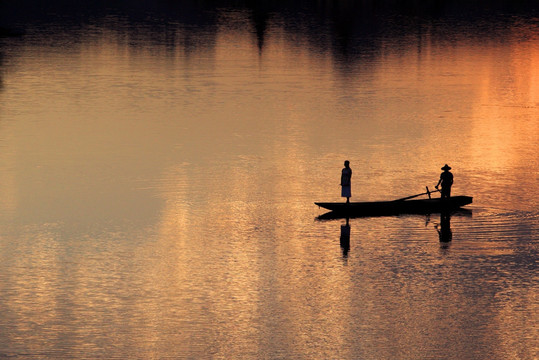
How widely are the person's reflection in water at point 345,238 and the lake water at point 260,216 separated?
5.0 inches

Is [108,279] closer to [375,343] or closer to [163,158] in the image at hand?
[375,343]

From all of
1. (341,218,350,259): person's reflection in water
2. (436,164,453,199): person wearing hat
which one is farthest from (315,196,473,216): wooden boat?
(341,218,350,259): person's reflection in water

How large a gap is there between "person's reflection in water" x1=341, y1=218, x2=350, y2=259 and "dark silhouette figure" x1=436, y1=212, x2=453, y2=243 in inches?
117

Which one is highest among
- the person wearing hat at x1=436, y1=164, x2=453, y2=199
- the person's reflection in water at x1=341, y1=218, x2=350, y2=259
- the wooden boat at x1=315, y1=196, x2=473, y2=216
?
the person wearing hat at x1=436, y1=164, x2=453, y2=199

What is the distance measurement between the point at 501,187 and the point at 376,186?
4838mm

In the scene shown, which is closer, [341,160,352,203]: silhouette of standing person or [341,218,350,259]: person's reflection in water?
[341,218,350,259]: person's reflection in water

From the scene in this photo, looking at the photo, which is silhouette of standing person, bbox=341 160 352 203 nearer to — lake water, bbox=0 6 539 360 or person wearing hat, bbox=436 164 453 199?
lake water, bbox=0 6 539 360

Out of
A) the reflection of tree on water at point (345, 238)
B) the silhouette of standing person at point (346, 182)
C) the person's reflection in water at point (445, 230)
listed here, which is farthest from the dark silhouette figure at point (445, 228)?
the silhouette of standing person at point (346, 182)

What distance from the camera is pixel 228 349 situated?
25.7 meters

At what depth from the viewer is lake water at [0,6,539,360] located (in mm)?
27062

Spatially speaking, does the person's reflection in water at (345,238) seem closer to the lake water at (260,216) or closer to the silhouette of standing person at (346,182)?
the lake water at (260,216)

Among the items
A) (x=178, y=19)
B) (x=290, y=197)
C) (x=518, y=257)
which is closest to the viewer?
(x=518, y=257)

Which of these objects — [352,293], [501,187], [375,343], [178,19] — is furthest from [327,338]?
[178,19]

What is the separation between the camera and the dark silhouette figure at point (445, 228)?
1404 inches
